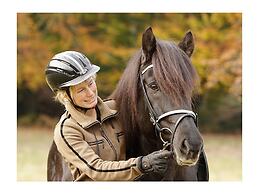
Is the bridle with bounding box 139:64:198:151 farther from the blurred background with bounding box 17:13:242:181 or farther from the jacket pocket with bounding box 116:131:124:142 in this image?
the blurred background with bounding box 17:13:242:181

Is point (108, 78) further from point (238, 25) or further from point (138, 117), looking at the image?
point (138, 117)

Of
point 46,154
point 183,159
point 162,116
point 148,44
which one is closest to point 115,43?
point 46,154

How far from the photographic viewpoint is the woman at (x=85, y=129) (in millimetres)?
3297

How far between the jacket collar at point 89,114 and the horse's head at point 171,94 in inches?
9.9

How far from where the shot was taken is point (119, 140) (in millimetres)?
3482

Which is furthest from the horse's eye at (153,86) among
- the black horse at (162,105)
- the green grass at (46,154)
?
the green grass at (46,154)

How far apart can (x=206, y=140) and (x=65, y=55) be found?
29.7 feet

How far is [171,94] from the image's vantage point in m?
3.21

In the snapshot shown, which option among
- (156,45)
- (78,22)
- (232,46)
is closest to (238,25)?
(232,46)

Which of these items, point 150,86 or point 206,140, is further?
point 206,140

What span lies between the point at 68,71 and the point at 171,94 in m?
0.61

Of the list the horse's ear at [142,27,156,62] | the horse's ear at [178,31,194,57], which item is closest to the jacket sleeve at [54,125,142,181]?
the horse's ear at [142,27,156,62]

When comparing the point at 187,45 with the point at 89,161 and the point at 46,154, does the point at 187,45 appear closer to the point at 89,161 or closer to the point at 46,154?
the point at 89,161

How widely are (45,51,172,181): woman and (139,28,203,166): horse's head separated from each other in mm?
222
